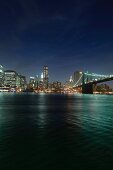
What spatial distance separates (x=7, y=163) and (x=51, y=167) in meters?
2.24

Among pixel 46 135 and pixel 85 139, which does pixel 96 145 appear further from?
pixel 46 135

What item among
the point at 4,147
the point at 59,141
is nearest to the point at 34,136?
the point at 59,141

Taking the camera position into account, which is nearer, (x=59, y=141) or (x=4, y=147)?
(x=4, y=147)

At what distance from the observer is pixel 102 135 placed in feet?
72.6

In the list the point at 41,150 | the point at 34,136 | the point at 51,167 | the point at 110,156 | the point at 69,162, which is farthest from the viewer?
the point at 34,136

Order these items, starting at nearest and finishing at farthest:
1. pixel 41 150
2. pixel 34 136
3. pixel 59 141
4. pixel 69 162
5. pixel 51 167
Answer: pixel 51 167 → pixel 69 162 → pixel 41 150 → pixel 59 141 → pixel 34 136

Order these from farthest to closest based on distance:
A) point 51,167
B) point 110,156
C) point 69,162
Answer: point 110,156
point 69,162
point 51,167

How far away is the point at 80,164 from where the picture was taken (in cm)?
1402

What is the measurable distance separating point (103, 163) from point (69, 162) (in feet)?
5.56

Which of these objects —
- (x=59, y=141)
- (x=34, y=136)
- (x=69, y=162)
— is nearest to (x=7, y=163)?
(x=69, y=162)

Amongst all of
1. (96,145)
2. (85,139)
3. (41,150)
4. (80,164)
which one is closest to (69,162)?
(80,164)

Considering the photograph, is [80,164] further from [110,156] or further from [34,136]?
[34,136]

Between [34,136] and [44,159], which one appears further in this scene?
[34,136]

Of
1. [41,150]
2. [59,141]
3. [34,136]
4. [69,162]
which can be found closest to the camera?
[69,162]
